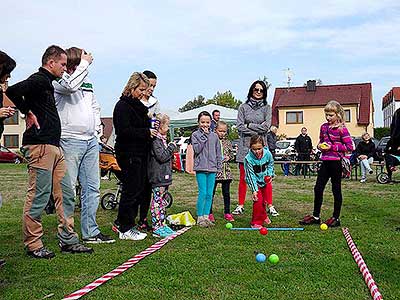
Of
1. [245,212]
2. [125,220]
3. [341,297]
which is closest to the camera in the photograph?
[341,297]

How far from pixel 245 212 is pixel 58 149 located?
4.37 metres

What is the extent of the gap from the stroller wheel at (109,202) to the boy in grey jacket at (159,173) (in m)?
2.69

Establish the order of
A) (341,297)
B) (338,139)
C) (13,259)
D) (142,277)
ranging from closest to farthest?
1. (341,297)
2. (142,277)
3. (13,259)
4. (338,139)

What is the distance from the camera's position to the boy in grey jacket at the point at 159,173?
23.4 ft

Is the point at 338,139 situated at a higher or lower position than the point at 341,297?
higher

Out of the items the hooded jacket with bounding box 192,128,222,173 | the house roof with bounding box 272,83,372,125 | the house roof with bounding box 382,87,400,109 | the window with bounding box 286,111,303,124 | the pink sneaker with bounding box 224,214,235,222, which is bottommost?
the pink sneaker with bounding box 224,214,235,222

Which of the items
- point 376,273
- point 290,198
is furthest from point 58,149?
point 290,198

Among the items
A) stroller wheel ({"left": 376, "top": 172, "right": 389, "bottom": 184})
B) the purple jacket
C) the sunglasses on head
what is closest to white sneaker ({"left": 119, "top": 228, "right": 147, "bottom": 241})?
the sunglasses on head

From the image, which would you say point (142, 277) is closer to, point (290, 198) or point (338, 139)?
point (338, 139)

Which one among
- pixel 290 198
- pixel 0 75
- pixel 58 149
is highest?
pixel 0 75

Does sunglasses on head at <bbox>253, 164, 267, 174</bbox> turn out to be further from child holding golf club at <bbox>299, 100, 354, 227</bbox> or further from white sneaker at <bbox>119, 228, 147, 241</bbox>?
white sneaker at <bbox>119, 228, 147, 241</bbox>

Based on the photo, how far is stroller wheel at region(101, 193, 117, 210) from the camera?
971 centimetres

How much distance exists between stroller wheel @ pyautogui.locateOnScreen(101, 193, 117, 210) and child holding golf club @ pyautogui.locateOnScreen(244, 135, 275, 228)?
2.93 metres

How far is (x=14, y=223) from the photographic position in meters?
7.96
